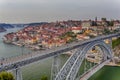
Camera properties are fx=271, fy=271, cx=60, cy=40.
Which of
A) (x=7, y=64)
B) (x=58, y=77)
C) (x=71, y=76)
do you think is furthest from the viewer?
(x=71, y=76)

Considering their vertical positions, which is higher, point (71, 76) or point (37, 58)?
point (37, 58)

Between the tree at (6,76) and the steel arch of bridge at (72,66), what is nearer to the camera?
the tree at (6,76)

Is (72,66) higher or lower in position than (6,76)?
lower

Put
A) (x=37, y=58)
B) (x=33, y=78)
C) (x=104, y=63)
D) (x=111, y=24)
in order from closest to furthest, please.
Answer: (x=37, y=58)
(x=33, y=78)
(x=104, y=63)
(x=111, y=24)

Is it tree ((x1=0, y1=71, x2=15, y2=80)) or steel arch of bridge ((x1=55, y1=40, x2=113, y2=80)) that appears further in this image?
steel arch of bridge ((x1=55, y1=40, x2=113, y2=80))

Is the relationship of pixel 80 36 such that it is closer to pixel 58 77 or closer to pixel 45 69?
pixel 45 69

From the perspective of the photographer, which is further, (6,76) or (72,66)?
(72,66)

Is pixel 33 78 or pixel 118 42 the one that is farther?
pixel 118 42

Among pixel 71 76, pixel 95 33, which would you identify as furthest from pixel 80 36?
pixel 71 76

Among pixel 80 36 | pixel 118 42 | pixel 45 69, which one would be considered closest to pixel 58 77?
pixel 45 69

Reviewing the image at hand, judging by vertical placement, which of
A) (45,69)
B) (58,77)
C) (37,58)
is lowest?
(45,69)
